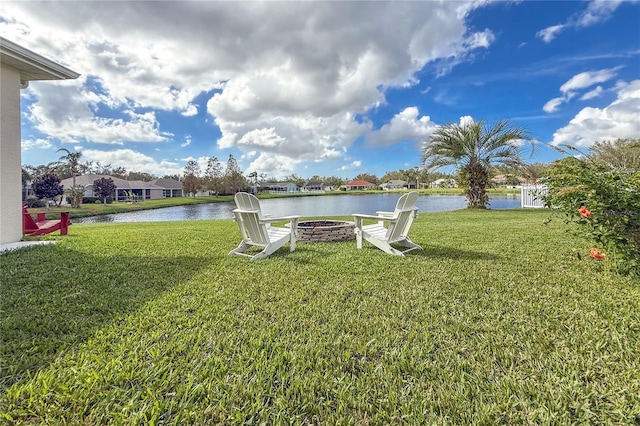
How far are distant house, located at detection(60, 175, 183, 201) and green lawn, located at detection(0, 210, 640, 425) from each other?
42.2 metres

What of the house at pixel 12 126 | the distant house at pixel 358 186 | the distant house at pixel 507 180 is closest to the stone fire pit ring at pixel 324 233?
the house at pixel 12 126

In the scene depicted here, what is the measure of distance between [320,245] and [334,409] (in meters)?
4.14

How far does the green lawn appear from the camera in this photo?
4.67 feet

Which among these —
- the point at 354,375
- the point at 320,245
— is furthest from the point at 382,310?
the point at 320,245

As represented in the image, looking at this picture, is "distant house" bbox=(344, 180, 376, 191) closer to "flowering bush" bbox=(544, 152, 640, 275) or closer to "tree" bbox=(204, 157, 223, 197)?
"tree" bbox=(204, 157, 223, 197)

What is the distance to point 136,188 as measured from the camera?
44.1 metres

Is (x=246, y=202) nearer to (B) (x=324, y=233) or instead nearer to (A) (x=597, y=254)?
(B) (x=324, y=233)

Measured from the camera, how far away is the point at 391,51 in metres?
10.2

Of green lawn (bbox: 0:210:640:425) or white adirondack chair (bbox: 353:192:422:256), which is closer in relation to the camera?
green lawn (bbox: 0:210:640:425)

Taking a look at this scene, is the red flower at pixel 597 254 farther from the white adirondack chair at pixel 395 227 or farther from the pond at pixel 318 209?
the pond at pixel 318 209

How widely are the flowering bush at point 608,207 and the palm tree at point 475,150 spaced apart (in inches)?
496

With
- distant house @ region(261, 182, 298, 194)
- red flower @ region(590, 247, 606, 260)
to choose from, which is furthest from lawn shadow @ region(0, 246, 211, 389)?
distant house @ region(261, 182, 298, 194)

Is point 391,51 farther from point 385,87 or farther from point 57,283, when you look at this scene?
point 57,283

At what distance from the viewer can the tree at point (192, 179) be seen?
162 ft
